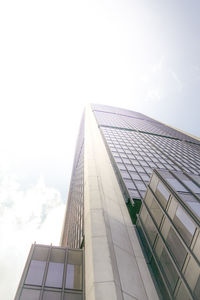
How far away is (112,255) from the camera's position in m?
13.2

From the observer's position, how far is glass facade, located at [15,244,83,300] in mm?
11742

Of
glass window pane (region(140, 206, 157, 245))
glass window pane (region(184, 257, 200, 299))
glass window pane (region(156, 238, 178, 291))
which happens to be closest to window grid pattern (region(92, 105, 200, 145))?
glass window pane (region(140, 206, 157, 245))

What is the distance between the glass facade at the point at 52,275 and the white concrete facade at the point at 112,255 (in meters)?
0.93

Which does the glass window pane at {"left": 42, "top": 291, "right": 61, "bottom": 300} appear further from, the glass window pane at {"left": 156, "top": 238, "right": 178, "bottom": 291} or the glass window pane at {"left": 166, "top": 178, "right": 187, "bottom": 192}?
the glass window pane at {"left": 166, "top": 178, "right": 187, "bottom": 192}

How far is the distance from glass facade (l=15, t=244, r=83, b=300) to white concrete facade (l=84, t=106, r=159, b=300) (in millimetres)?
933

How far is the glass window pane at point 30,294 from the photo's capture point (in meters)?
11.3

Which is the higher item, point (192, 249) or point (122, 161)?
point (192, 249)

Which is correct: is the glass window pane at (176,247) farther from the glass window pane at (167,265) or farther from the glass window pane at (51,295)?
the glass window pane at (51,295)

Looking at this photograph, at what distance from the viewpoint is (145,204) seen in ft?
54.4

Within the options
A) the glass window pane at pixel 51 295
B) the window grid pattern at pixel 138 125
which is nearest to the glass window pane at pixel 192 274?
the glass window pane at pixel 51 295

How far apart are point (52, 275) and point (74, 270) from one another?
53.3 inches

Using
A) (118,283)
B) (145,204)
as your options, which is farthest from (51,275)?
(145,204)

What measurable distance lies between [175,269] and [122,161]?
23787 mm

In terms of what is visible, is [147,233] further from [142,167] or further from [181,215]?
[142,167]
